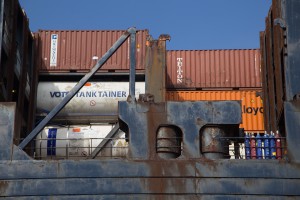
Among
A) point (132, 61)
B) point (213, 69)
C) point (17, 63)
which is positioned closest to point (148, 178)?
point (132, 61)

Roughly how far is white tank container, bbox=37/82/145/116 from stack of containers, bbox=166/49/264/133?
7.02ft

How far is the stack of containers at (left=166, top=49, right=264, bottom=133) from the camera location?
24719 millimetres

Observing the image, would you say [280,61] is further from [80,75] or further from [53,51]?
[53,51]

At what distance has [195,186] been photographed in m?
12.1

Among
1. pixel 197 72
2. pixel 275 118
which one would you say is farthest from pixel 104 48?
pixel 275 118

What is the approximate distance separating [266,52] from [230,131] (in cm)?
823

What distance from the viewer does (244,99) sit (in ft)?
81.3

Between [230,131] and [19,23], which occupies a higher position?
[19,23]

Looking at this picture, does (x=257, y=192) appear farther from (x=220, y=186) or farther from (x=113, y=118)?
(x=113, y=118)

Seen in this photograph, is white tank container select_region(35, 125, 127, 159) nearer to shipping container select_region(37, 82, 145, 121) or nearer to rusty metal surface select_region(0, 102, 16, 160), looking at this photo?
A: shipping container select_region(37, 82, 145, 121)

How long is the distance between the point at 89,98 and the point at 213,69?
5.98 meters

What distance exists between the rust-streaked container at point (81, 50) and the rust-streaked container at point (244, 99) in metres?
2.19

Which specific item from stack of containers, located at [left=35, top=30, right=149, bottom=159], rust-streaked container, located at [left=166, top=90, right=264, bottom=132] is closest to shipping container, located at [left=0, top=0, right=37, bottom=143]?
stack of containers, located at [left=35, top=30, right=149, bottom=159]

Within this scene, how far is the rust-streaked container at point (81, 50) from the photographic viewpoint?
2436 centimetres
